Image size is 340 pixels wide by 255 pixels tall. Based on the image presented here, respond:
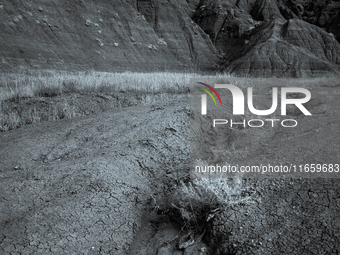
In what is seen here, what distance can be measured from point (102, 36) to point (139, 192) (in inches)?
1201

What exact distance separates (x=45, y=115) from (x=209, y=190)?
578cm

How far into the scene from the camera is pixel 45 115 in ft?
24.6

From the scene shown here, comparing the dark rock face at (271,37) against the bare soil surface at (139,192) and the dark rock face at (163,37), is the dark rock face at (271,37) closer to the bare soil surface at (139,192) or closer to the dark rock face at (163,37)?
the dark rock face at (163,37)

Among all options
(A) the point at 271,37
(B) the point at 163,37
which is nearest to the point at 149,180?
(A) the point at 271,37

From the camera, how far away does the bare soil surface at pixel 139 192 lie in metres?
2.88

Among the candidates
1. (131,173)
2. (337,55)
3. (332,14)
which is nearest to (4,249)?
(131,173)

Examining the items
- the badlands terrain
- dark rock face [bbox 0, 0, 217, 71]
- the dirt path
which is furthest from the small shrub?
dark rock face [bbox 0, 0, 217, 71]

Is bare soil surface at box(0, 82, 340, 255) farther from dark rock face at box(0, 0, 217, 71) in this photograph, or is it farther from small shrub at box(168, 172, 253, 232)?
dark rock face at box(0, 0, 217, 71)

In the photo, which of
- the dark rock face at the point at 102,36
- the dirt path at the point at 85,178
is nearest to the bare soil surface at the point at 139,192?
the dirt path at the point at 85,178

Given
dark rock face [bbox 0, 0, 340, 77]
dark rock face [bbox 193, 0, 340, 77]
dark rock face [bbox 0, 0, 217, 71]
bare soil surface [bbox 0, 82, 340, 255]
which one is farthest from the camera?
dark rock face [bbox 193, 0, 340, 77]

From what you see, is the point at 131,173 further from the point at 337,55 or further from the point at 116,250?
the point at 337,55

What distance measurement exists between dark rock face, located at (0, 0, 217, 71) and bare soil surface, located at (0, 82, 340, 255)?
68.9 feet

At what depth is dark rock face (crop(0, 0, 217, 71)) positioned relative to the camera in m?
25.3

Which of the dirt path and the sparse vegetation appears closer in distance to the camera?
the dirt path
